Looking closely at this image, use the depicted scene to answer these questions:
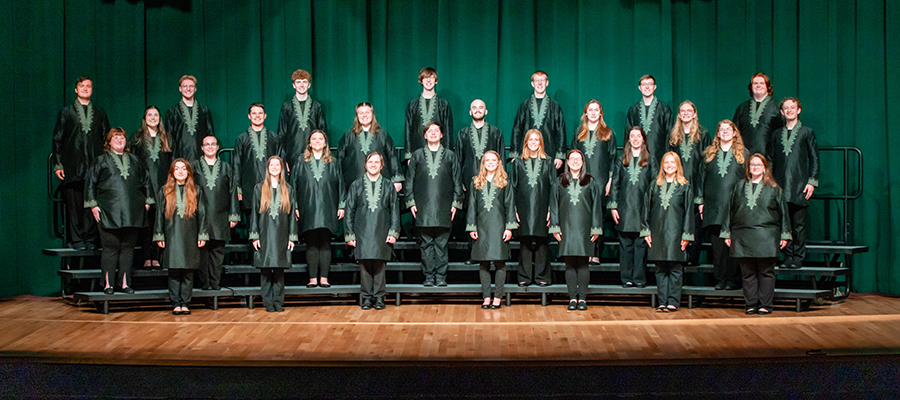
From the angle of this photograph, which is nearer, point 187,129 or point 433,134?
point 433,134

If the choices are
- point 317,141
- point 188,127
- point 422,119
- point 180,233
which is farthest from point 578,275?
point 188,127

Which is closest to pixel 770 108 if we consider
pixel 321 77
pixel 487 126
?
pixel 487 126

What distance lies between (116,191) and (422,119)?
2.40 meters

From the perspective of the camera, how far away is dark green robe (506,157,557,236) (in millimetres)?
5555

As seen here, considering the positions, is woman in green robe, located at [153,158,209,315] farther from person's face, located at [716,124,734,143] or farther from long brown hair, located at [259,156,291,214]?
person's face, located at [716,124,734,143]

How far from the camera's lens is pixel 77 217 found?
5977mm

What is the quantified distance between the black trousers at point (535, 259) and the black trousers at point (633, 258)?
1.87ft

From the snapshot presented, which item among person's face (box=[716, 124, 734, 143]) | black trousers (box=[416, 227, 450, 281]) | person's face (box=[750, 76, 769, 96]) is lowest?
black trousers (box=[416, 227, 450, 281])

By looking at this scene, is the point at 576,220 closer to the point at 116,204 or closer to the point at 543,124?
the point at 543,124

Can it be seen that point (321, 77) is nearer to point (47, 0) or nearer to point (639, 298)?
point (47, 0)

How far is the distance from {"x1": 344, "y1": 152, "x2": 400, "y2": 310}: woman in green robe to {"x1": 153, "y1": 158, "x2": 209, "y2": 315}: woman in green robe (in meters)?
1.07

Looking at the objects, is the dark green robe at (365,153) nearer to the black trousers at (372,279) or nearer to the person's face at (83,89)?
the black trousers at (372,279)

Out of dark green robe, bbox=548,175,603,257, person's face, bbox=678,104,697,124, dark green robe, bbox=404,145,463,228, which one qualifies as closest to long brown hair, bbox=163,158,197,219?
dark green robe, bbox=404,145,463,228

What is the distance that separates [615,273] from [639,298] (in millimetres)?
541
